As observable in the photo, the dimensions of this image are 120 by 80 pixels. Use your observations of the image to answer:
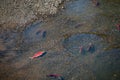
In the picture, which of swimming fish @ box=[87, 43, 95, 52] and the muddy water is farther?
swimming fish @ box=[87, 43, 95, 52]

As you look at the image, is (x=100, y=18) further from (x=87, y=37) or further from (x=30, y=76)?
(x=30, y=76)

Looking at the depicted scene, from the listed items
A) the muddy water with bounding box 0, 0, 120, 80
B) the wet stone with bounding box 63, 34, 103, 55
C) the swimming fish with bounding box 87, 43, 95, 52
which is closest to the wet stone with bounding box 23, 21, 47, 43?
the muddy water with bounding box 0, 0, 120, 80

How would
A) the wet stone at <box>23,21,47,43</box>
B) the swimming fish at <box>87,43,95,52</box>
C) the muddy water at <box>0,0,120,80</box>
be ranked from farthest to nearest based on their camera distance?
the wet stone at <box>23,21,47,43</box> < the swimming fish at <box>87,43,95,52</box> < the muddy water at <box>0,0,120,80</box>

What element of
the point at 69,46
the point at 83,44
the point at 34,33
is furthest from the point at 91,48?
the point at 34,33

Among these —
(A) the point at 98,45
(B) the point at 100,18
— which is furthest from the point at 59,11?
(A) the point at 98,45

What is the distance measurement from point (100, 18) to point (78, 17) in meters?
0.53

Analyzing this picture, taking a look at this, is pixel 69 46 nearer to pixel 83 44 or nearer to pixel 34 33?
pixel 83 44

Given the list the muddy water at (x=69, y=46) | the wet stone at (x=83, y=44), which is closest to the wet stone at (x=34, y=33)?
the muddy water at (x=69, y=46)

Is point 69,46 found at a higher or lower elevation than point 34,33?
lower

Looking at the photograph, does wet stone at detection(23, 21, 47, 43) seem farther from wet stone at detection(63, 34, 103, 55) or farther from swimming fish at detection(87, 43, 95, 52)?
swimming fish at detection(87, 43, 95, 52)

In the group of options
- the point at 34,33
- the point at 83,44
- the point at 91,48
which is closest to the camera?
the point at 91,48

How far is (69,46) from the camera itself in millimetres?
4898

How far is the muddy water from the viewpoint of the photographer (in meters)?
4.41

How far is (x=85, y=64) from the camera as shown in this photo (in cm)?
446
